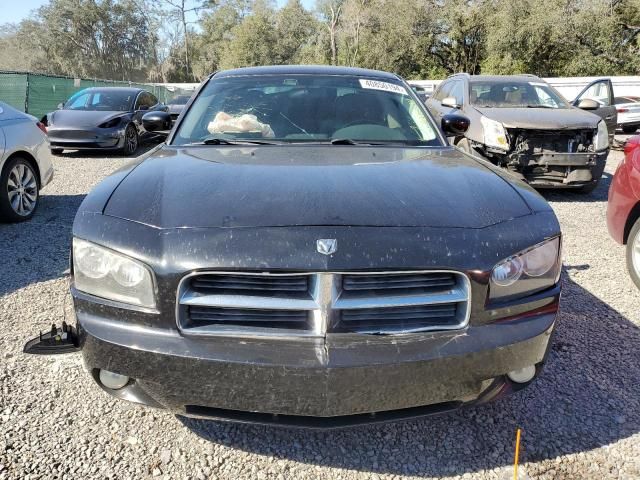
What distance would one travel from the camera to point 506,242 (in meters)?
1.83

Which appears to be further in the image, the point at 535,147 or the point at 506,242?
the point at 535,147

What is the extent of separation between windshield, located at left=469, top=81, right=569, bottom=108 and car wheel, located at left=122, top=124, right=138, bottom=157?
22.6ft

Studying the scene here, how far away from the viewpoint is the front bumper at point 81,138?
10.1 meters

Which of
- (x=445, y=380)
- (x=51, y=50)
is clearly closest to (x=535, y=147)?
(x=445, y=380)

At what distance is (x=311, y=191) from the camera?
6.61 ft

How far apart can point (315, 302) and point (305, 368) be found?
214 millimetres

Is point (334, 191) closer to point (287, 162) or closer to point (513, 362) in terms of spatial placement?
point (287, 162)

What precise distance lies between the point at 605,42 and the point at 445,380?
3466cm

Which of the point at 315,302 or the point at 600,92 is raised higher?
the point at 600,92

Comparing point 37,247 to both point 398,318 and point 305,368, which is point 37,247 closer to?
point 305,368

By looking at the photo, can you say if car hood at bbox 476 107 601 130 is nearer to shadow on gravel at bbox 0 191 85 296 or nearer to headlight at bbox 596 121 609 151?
headlight at bbox 596 121 609 151

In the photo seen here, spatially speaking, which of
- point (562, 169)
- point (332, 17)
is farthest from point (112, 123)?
point (332, 17)

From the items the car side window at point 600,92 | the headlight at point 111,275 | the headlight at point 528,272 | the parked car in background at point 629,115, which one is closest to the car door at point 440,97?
the car side window at point 600,92

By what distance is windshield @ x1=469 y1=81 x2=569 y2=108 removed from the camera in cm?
761
